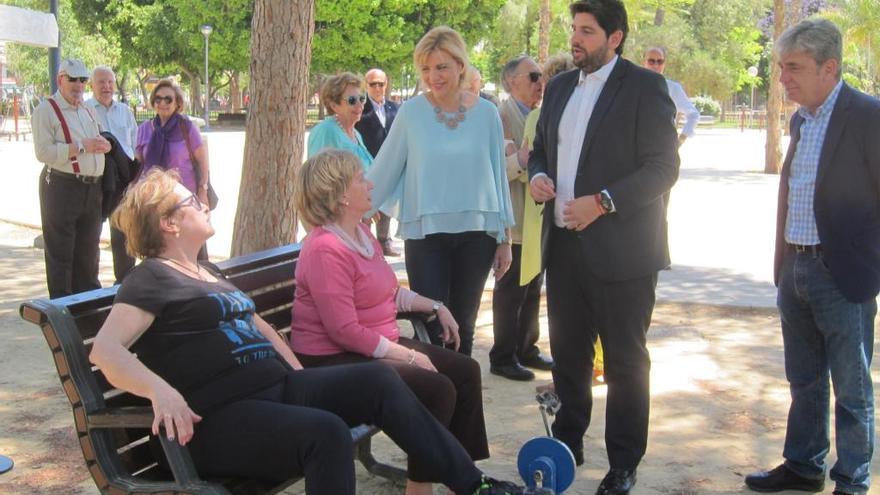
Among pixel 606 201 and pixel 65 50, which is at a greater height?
pixel 65 50

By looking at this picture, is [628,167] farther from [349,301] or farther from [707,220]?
[707,220]

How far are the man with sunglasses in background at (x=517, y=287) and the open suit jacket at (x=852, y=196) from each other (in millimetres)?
2021

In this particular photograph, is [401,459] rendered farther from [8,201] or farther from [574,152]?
[8,201]

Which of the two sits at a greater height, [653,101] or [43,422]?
[653,101]

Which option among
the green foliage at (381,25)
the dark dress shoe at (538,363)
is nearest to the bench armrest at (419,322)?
the dark dress shoe at (538,363)

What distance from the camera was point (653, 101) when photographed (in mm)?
3828

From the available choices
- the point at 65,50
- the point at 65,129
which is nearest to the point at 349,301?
the point at 65,129

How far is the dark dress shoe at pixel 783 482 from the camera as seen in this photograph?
4051mm

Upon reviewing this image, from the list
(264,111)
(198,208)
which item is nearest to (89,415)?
(198,208)

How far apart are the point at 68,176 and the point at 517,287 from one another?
3.63 m

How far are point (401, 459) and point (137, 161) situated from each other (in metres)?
4.32

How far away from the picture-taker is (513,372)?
572 cm

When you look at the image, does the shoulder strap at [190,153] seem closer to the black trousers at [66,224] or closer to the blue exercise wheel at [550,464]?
the black trousers at [66,224]

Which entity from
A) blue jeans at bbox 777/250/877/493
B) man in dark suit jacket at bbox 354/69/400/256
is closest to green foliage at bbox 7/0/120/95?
man in dark suit jacket at bbox 354/69/400/256
